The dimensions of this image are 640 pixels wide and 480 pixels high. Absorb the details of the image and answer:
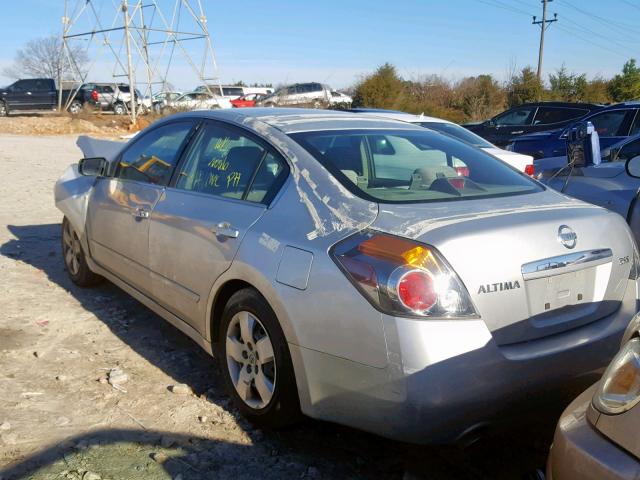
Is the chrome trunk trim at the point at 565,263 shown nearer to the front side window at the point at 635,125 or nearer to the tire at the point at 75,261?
the tire at the point at 75,261

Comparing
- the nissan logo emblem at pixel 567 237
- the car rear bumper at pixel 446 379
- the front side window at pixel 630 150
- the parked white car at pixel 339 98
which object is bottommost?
the car rear bumper at pixel 446 379

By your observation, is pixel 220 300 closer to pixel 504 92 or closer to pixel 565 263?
pixel 565 263

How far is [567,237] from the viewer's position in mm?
2740

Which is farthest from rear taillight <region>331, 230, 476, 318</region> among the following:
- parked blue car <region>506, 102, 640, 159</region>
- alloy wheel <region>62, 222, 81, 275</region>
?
parked blue car <region>506, 102, 640, 159</region>

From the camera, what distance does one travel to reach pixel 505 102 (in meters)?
33.5

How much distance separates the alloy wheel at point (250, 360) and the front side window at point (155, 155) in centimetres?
128

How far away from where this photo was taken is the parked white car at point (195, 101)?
30266mm

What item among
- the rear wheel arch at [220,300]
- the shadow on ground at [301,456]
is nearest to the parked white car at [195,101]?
the rear wheel arch at [220,300]

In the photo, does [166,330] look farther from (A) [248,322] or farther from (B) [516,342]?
(B) [516,342]

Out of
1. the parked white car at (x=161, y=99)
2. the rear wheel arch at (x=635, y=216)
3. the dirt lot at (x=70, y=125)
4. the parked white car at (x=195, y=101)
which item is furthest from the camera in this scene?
the parked white car at (x=161, y=99)

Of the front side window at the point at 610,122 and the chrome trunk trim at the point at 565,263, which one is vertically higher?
the front side window at the point at 610,122

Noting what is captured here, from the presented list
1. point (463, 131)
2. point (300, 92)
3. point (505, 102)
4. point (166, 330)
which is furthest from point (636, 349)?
point (300, 92)

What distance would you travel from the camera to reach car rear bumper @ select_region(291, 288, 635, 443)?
2.41m

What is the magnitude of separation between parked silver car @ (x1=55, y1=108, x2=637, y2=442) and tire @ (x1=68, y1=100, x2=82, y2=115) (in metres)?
33.4
